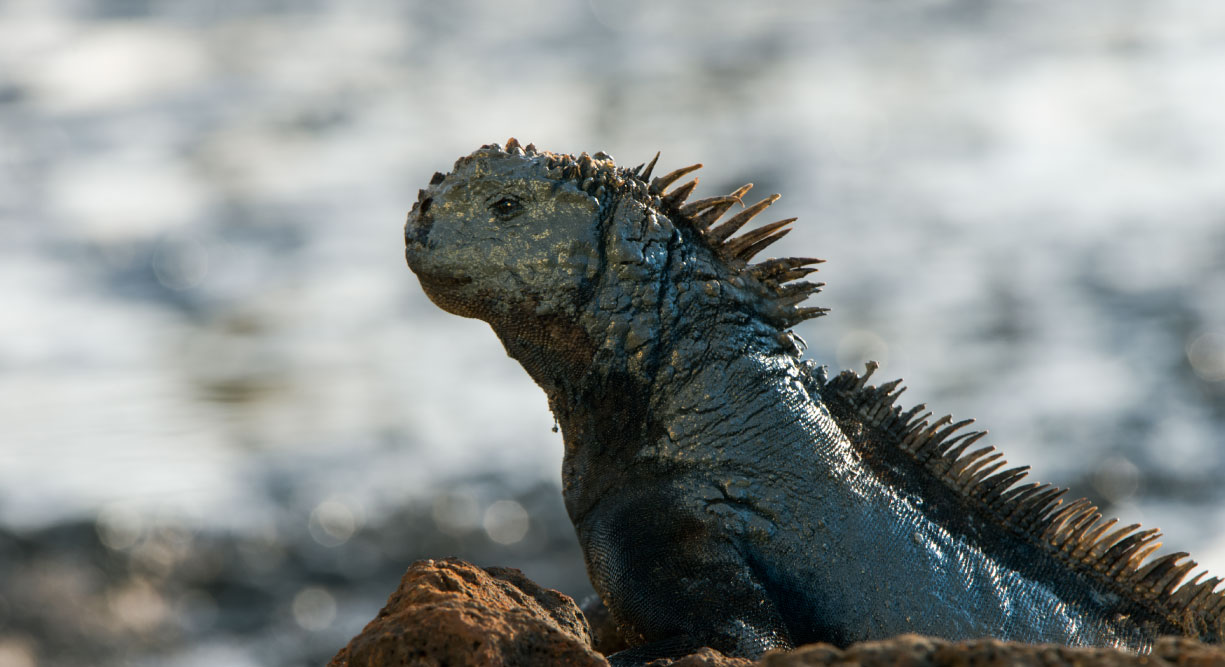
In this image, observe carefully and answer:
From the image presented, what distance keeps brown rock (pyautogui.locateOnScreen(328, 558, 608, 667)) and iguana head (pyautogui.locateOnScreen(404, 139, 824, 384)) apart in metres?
0.98

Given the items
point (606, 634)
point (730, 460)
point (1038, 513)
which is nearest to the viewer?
point (730, 460)

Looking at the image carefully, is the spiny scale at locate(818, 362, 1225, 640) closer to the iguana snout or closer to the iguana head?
the iguana head

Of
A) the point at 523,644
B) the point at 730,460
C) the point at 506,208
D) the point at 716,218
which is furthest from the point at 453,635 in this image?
the point at 716,218

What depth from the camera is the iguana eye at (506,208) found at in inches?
169

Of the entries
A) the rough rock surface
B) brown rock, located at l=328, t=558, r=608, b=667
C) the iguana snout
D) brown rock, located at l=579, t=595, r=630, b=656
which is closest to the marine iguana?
the iguana snout

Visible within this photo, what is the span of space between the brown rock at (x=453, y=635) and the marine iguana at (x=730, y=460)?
66 centimetres

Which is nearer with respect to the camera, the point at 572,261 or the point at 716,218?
the point at 572,261

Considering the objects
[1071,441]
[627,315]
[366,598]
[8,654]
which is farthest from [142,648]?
[1071,441]

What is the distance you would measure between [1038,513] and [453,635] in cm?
218

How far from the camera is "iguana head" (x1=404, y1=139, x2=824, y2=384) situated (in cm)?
426

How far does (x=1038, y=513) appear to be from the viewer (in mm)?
4402

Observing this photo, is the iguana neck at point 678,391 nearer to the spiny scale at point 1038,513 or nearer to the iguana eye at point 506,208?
the spiny scale at point 1038,513

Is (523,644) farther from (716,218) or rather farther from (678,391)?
(716,218)

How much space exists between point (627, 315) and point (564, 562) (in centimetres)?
996
